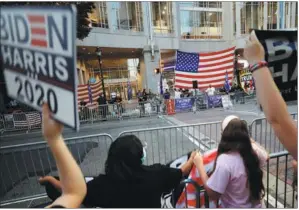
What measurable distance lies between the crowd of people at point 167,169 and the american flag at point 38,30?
13.1 inches

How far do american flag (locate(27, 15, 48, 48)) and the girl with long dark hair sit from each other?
5.37 ft

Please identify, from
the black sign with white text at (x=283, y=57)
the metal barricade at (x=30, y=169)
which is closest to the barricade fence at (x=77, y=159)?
the metal barricade at (x=30, y=169)

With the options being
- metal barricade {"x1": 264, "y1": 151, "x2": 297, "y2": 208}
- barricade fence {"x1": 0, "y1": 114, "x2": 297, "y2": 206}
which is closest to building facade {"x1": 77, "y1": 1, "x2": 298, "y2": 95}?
barricade fence {"x1": 0, "y1": 114, "x2": 297, "y2": 206}

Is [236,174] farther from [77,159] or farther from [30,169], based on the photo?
[30,169]

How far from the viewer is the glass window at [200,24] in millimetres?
29125

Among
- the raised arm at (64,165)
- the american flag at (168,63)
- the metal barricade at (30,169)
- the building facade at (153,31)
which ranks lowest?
the metal barricade at (30,169)

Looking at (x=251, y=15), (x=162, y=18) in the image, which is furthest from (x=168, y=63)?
(x=251, y=15)

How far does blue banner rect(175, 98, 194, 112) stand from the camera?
1399cm

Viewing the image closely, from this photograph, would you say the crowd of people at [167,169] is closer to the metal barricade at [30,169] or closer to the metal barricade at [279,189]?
the metal barricade at [279,189]

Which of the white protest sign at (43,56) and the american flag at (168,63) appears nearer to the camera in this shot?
the white protest sign at (43,56)

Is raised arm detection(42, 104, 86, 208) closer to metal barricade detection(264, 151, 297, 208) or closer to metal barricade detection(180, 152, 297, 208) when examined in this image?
metal barricade detection(180, 152, 297, 208)

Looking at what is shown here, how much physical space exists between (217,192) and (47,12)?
1878 mm

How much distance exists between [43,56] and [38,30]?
0.13 meters

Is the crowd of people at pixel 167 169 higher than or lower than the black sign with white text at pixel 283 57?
lower
